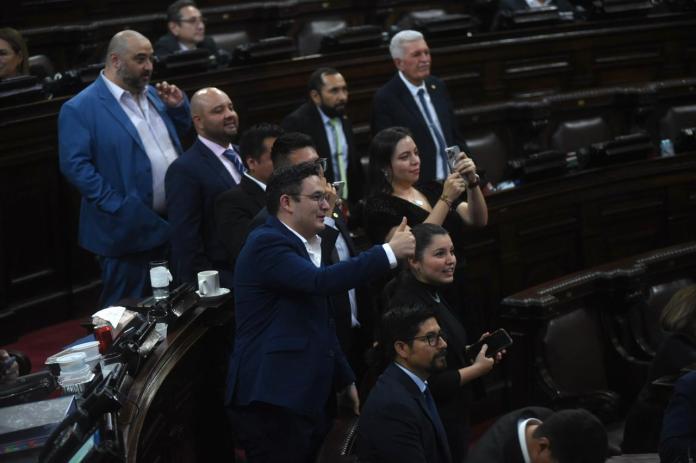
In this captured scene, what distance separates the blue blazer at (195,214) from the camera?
310cm

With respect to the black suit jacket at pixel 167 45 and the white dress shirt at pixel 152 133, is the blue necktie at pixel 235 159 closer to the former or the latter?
the white dress shirt at pixel 152 133

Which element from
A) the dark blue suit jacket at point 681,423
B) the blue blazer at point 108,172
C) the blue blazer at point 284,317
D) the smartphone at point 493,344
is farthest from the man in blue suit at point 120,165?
the dark blue suit jacket at point 681,423

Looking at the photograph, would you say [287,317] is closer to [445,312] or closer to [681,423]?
[445,312]

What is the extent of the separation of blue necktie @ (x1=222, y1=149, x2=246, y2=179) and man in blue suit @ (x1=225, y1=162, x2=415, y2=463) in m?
0.71

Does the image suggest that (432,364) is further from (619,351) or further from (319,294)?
(619,351)

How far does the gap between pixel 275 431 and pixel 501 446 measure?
1.89 ft

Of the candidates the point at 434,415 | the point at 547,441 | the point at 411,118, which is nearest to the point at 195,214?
the point at 434,415

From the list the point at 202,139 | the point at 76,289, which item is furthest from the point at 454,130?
the point at 76,289

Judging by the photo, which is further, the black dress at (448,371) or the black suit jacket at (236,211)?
the black suit jacket at (236,211)

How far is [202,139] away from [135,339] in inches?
39.2

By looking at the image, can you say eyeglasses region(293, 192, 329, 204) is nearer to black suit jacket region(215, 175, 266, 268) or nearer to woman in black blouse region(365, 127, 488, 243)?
black suit jacket region(215, 175, 266, 268)

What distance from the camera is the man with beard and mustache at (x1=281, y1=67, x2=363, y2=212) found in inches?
157

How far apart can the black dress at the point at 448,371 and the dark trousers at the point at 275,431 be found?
327mm

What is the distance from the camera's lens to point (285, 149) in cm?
295
